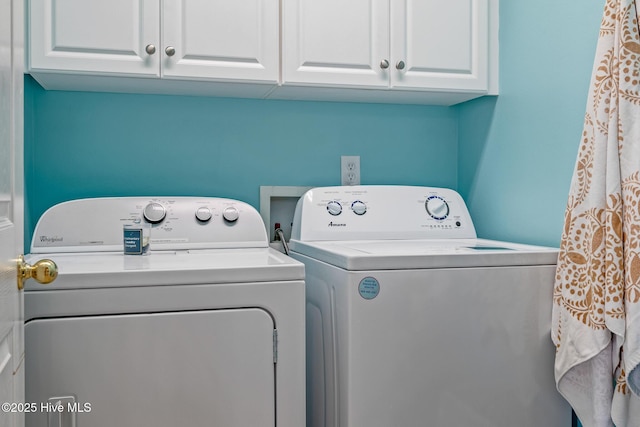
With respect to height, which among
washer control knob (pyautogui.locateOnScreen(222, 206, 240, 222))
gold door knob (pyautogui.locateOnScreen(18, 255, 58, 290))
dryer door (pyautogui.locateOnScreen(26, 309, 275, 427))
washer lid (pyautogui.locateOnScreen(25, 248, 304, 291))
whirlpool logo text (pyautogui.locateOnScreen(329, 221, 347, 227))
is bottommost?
dryer door (pyautogui.locateOnScreen(26, 309, 275, 427))

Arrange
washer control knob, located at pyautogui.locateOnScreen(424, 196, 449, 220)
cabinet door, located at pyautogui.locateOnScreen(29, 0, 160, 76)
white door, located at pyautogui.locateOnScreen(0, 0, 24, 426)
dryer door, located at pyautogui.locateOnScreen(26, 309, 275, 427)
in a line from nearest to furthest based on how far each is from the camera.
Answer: white door, located at pyautogui.locateOnScreen(0, 0, 24, 426), dryer door, located at pyautogui.locateOnScreen(26, 309, 275, 427), cabinet door, located at pyautogui.locateOnScreen(29, 0, 160, 76), washer control knob, located at pyautogui.locateOnScreen(424, 196, 449, 220)

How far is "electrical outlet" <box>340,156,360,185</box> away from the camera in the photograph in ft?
7.67

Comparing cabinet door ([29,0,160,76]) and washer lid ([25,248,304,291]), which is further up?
cabinet door ([29,0,160,76])

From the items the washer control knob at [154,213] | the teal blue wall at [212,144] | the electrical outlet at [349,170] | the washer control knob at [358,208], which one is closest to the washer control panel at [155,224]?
the washer control knob at [154,213]

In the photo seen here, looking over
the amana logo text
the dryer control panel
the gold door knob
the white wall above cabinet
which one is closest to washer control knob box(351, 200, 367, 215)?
the dryer control panel

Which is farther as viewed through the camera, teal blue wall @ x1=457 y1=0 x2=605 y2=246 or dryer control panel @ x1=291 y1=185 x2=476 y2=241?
dryer control panel @ x1=291 y1=185 x2=476 y2=241

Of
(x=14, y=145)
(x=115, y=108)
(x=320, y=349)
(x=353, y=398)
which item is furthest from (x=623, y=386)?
(x=115, y=108)

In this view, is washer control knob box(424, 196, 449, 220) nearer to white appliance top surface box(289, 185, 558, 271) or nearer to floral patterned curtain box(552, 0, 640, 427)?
white appliance top surface box(289, 185, 558, 271)

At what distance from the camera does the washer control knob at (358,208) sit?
206 cm

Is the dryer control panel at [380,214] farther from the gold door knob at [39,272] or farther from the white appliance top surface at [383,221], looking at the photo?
the gold door knob at [39,272]

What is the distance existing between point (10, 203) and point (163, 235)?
93 centimetres

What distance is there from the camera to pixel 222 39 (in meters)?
1.87

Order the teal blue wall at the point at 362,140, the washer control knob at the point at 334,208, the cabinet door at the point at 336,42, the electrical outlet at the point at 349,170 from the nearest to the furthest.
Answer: the teal blue wall at the point at 362,140
the cabinet door at the point at 336,42
the washer control knob at the point at 334,208
the electrical outlet at the point at 349,170

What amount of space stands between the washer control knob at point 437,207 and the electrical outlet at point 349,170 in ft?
1.07
